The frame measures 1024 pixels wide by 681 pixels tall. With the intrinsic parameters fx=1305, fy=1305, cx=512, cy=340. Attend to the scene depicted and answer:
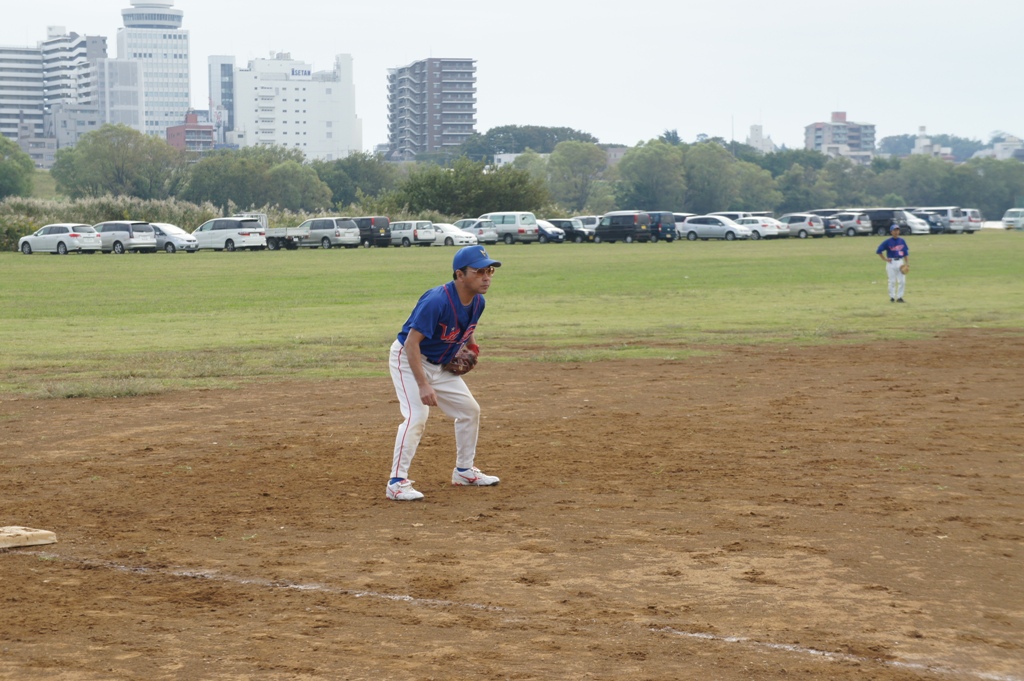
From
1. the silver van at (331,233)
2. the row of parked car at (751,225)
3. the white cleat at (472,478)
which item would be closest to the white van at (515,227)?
the row of parked car at (751,225)

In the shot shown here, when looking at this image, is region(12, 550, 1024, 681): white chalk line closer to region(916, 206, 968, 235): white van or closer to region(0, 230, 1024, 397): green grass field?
region(0, 230, 1024, 397): green grass field

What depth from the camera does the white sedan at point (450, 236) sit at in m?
66.6

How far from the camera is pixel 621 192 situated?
151000 mm

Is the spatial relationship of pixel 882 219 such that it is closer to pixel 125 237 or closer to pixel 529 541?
pixel 125 237

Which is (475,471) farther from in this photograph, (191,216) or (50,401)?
(191,216)

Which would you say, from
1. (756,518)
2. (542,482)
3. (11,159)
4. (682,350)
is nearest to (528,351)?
(682,350)

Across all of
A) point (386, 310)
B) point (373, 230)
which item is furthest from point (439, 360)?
point (373, 230)

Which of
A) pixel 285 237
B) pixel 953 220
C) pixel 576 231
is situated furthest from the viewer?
pixel 953 220

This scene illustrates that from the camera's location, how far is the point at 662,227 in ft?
233

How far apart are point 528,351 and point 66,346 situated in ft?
23.7

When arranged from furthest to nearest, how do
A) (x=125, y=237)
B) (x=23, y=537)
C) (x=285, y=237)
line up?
1. (x=285, y=237)
2. (x=125, y=237)
3. (x=23, y=537)

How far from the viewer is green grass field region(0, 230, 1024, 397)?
18266 mm

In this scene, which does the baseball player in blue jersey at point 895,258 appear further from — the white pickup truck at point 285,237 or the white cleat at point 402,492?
the white pickup truck at point 285,237

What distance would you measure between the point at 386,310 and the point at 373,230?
40.3 m
